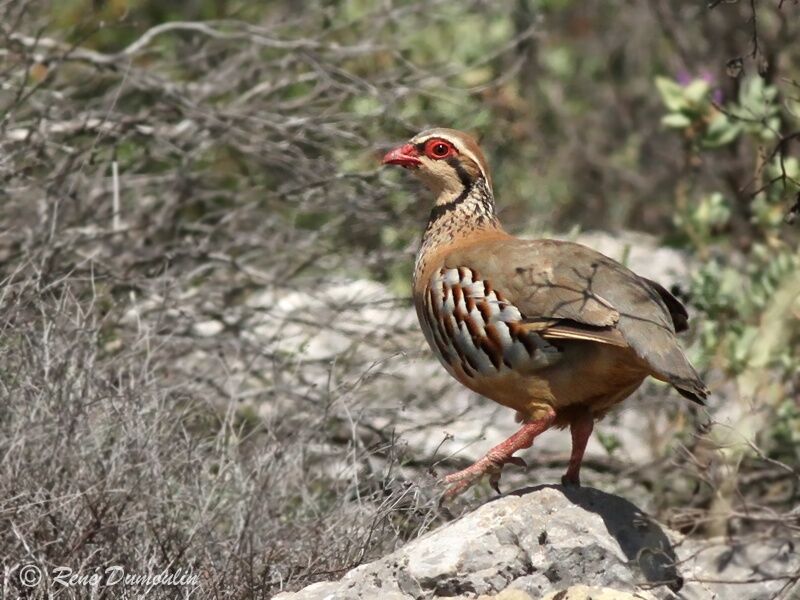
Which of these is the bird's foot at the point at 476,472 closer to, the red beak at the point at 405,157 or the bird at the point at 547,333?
the bird at the point at 547,333

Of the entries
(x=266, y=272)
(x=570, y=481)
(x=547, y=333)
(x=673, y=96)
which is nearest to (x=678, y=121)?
(x=673, y=96)

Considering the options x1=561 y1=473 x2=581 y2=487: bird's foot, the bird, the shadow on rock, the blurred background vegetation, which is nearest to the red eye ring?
the bird

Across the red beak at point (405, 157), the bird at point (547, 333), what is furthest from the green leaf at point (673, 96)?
the bird at point (547, 333)

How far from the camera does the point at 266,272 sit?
7.25 metres

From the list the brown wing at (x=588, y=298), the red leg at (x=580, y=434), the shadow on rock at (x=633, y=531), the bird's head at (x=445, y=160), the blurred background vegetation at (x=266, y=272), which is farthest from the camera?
the bird's head at (x=445, y=160)

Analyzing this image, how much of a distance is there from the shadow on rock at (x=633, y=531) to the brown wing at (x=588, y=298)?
41 centimetres

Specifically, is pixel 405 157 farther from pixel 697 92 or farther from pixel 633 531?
pixel 697 92

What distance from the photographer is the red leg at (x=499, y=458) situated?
4.89 metres

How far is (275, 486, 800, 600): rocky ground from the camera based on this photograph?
409cm

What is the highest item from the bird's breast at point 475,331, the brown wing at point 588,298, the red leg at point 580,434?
the brown wing at point 588,298

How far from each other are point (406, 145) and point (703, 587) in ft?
7.11

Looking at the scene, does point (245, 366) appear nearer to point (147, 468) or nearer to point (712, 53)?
point (147, 468)

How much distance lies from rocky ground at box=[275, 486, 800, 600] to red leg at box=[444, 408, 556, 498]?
1.28 feet

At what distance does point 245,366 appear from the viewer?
Answer: 6.36 m
